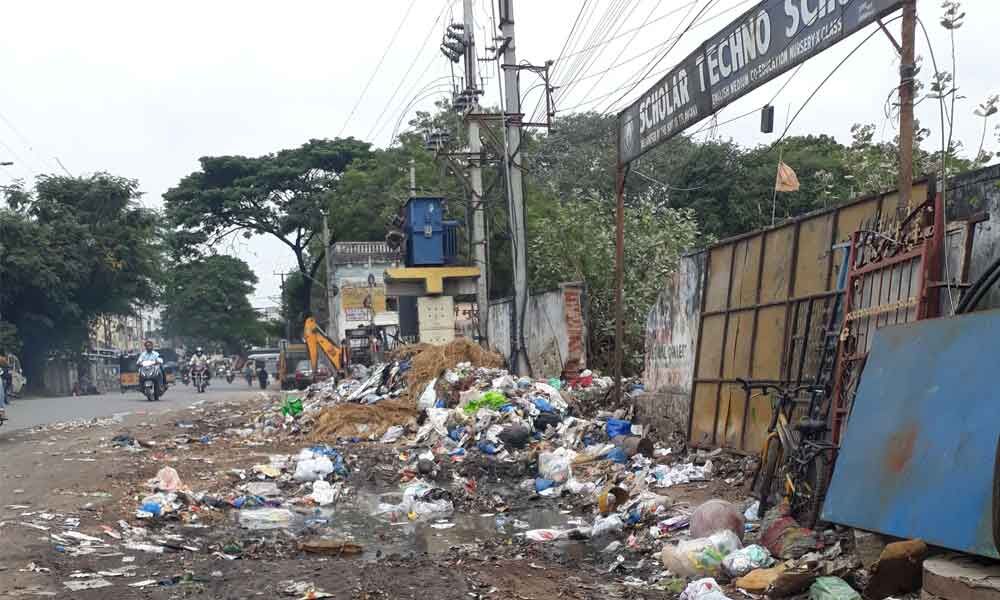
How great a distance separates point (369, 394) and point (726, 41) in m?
11.2

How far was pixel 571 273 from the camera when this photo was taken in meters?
19.8

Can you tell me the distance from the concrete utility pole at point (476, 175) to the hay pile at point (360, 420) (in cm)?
582

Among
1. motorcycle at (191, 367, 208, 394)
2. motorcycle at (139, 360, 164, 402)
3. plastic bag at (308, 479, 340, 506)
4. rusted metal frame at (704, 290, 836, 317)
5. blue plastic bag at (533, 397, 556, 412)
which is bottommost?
motorcycle at (191, 367, 208, 394)

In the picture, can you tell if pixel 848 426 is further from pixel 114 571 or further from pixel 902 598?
pixel 114 571

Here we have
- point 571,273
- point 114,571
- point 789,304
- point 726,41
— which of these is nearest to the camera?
point 114,571

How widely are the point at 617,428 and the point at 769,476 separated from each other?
450cm

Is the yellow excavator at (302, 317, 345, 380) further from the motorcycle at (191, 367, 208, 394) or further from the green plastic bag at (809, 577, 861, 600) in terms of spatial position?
the green plastic bag at (809, 577, 861, 600)

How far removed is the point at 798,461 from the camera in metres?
6.06

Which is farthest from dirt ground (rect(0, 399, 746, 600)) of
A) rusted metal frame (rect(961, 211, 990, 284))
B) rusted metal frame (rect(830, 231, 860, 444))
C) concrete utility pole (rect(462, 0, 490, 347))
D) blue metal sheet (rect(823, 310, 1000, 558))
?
concrete utility pole (rect(462, 0, 490, 347))

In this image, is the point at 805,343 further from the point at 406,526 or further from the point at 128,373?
the point at 128,373

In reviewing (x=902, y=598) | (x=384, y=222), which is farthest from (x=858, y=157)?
(x=384, y=222)

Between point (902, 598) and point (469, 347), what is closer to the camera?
point (902, 598)

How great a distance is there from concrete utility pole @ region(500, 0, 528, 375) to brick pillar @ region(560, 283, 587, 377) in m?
1.13

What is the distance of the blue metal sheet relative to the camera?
4062mm
